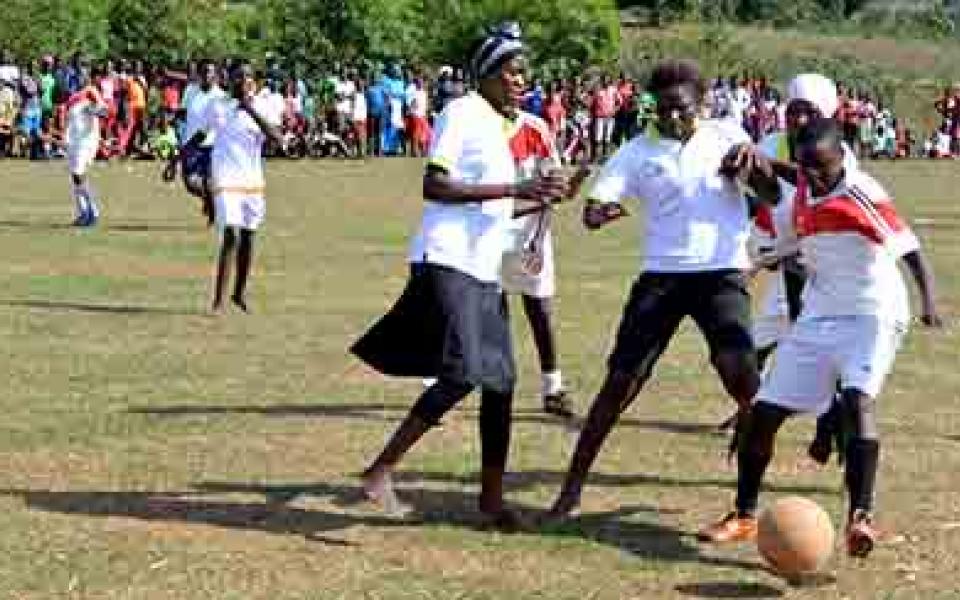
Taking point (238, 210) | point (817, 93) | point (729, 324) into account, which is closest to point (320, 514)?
point (729, 324)

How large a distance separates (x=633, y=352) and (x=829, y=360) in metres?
0.88

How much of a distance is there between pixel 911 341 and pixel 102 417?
6294 millimetres

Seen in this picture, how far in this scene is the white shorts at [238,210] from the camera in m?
15.3

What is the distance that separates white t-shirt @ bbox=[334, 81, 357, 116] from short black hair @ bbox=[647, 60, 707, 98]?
32250mm

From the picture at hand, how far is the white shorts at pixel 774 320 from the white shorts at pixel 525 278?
1.18 metres

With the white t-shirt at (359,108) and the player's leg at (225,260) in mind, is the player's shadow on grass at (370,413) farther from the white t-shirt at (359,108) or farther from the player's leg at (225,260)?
the white t-shirt at (359,108)

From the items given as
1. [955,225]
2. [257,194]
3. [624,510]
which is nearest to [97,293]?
[257,194]

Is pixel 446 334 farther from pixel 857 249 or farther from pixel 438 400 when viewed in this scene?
pixel 857 249

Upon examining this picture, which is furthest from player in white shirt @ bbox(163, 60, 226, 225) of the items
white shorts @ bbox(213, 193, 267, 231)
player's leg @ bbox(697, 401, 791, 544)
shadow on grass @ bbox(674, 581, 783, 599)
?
shadow on grass @ bbox(674, 581, 783, 599)

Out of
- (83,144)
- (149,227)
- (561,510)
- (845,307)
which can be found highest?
(845,307)

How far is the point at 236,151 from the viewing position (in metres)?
15.7

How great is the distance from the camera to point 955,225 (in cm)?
2738

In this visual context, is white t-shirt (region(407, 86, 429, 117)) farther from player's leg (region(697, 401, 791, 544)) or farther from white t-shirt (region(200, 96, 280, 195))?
player's leg (region(697, 401, 791, 544))

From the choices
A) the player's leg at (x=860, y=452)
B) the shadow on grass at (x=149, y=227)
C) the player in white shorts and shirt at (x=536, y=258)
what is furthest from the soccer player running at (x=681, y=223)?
the shadow on grass at (x=149, y=227)
